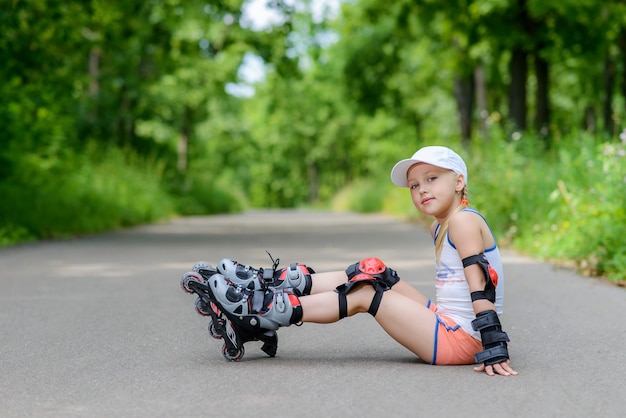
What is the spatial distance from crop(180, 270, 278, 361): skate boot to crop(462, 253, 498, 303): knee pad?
3.43ft

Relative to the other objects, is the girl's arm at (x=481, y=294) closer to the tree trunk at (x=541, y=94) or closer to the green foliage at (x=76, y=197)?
the green foliage at (x=76, y=197)

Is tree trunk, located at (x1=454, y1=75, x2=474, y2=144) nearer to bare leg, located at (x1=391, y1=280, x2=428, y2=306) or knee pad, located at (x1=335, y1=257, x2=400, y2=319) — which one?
bare leg, located at (x1=391, y1=280, x2=428, y2=306)

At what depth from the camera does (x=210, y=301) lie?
4375 millimetres

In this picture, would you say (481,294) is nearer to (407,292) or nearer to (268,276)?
(407,292)

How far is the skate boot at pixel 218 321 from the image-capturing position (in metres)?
4.36

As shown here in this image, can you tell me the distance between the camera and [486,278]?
4.23 metres

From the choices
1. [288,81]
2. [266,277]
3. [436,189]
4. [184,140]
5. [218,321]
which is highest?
[288,81]

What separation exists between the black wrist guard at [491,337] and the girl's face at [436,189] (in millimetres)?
574

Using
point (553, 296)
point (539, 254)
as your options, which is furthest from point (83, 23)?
point (553, 296)

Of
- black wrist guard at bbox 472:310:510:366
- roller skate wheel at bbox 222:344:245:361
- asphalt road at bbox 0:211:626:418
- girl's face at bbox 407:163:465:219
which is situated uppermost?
girl's face at bbox 407:163:465:219

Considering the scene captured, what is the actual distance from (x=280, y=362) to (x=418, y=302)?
77 cm

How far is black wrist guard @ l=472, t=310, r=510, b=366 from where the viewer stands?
414cm

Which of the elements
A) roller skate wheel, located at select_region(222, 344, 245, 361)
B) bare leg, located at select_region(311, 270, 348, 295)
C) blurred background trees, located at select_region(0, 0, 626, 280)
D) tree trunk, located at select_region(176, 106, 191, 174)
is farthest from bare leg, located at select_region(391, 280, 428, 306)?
tree trunk, located at select_region(176, 106, 191, 174)

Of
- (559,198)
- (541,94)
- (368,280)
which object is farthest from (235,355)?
(541,94)
